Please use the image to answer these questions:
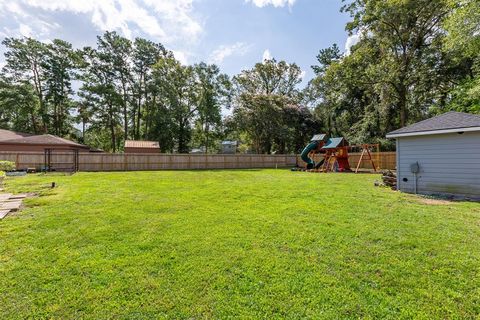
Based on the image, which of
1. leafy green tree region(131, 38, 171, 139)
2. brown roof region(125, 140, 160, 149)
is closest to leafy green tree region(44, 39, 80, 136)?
leafy green tree region(131, 38, 171, 139)

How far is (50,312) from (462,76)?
22217mm

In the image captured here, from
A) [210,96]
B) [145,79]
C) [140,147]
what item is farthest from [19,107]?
[210,96]

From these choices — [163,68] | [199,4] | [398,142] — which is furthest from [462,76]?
[163,68]

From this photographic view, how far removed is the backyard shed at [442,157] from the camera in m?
6.32

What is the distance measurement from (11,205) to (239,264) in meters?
5.29

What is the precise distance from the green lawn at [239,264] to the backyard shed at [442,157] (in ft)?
7.67

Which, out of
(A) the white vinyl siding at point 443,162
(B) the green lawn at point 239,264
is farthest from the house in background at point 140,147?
(A) the white vinyl siding at point 443,162

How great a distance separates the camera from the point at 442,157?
6895mm

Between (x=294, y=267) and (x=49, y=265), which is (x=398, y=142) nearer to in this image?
(x=294, y=267)

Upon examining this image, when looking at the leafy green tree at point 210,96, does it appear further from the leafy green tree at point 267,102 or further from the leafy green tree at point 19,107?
the leafy green tree at point 19,107

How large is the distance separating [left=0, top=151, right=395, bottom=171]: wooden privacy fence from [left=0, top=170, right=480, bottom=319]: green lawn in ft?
43.1

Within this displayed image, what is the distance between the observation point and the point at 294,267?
2580 millimetres

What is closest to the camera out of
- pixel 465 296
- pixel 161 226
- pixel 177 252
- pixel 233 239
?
pixel 465 296

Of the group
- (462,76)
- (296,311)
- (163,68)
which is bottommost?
(296,311)
